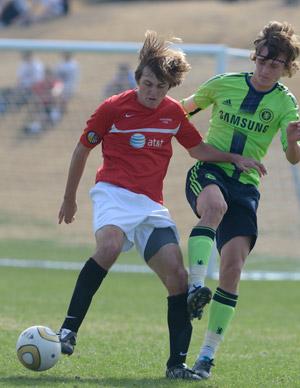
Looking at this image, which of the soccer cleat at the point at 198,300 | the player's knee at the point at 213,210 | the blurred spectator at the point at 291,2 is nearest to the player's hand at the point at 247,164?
the player's knee at the point at 213,210

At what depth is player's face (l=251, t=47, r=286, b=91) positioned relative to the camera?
23.2 ft

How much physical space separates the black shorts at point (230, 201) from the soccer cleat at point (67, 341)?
116 centimetres

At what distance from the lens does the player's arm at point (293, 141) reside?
6.87 m

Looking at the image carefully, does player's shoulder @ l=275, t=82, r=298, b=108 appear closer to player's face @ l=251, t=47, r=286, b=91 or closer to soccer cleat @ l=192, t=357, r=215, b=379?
player's face @ l=251, t=47, r=286, b=91

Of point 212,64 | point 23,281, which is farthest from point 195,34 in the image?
point 23,281

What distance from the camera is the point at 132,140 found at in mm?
6820

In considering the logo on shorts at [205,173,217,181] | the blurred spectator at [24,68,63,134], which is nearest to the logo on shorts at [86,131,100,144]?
the logo on shorts at [205,173,217,181]

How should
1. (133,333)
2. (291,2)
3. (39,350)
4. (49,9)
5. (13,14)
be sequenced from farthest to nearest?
(49,9)
(13,14)
(291,2)
(133,333)
(39,350)

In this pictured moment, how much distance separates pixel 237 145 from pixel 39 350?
77.0 inches

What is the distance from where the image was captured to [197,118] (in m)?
15.2

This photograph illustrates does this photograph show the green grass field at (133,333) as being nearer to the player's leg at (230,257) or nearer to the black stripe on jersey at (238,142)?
the player's leg at (230,257)

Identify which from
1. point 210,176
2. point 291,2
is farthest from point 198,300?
point 291,2

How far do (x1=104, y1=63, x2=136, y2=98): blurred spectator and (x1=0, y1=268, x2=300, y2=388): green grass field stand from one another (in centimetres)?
274

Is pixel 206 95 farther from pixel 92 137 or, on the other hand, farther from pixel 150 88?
pixel 92 137
